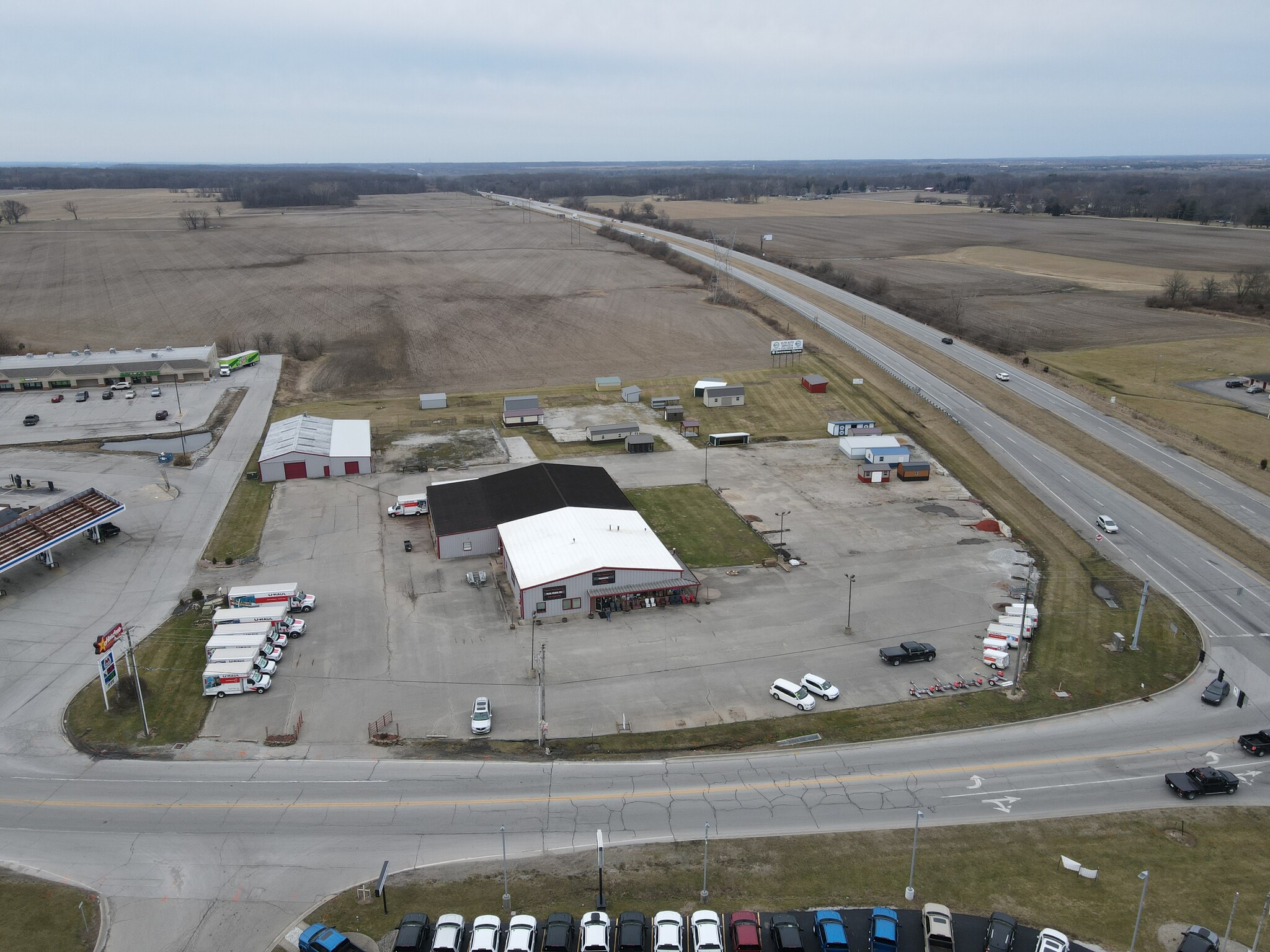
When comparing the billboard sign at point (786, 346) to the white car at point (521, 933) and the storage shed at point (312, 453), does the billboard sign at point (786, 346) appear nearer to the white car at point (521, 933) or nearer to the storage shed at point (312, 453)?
the storage shed at point (312, 453)

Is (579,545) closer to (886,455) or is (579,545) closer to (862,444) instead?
(886,455)

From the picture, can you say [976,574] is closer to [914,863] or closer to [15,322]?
[914,863]

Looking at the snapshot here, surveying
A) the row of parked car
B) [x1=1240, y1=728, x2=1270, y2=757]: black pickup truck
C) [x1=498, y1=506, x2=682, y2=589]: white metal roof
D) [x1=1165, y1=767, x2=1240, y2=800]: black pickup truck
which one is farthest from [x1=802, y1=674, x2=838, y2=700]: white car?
[x1=1240, y1=728, x2=1270, y2=757]: black pickup truck

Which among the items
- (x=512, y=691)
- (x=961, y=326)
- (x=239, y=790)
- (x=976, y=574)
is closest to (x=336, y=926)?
(x=239, y=790)

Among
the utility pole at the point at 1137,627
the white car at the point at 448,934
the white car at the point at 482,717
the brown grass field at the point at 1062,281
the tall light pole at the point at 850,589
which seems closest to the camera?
the white car at the point at 448,934

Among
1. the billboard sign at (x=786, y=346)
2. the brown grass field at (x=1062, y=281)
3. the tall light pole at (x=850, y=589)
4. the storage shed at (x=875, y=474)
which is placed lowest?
the tall light pole at (x=850, y=589)

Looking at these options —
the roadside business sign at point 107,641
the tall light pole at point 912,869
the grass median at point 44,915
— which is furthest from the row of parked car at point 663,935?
the roadside business sign at point 107,641
